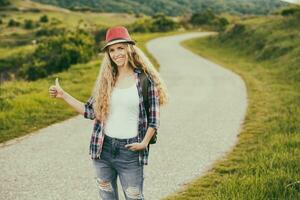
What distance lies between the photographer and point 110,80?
4.60 metres

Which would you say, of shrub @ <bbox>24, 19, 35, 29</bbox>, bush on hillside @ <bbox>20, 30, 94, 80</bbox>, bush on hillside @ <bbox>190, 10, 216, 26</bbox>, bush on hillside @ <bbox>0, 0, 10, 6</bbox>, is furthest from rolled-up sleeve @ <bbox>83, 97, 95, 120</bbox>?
bush on hillside @ <bbox>0, 0, 10, 6</bbox>

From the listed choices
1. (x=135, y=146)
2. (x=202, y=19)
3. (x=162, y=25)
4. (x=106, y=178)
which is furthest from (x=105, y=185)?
(x=202, y=19)

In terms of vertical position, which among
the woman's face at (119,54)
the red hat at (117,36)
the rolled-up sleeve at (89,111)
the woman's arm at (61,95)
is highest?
the red hat at (117,36)

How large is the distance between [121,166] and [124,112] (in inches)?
19.2

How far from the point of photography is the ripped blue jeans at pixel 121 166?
4.54 m

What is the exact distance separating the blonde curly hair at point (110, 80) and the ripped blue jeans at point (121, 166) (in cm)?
28

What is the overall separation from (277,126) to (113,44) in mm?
6871

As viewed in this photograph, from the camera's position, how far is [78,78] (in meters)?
19.9

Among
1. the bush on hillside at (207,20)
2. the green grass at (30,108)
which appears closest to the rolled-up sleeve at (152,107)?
the green grass at (30,108)

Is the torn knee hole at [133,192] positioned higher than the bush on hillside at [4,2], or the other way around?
the torn knee hole at [133,192]

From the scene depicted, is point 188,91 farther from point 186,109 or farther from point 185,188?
point 185,188

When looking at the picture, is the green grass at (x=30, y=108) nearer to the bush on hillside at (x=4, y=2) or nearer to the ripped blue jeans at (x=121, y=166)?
the ripped blue jeans at (x=121, y=166)

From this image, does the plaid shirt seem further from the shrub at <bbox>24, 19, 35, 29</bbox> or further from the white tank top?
the shrub at <bbox>24, 19, 35, 29</bbox>

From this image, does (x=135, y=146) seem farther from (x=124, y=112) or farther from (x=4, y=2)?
(x=4, y=2)
